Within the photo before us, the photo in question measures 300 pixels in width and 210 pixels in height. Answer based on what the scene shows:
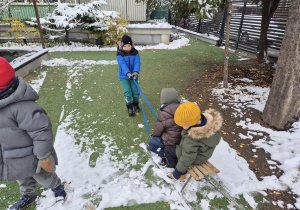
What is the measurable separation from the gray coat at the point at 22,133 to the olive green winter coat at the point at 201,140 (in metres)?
1.53

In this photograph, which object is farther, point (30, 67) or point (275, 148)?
point (30, 67)

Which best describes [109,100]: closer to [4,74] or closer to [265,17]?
[4,74]

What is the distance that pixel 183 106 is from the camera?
2.10m

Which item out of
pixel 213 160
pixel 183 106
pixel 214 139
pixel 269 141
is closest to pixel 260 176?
pixel 213 160

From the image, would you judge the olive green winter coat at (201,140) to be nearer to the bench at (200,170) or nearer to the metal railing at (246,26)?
the bench at (200,170)

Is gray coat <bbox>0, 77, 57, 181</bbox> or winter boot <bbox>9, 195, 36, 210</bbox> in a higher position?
gray coat <bbox>0, 77, 57, 181</bbox>

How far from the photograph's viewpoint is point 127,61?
4.17 meters

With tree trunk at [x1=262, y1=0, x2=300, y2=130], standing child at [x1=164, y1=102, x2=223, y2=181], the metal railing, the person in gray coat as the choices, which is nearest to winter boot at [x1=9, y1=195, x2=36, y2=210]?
the person in gray coat

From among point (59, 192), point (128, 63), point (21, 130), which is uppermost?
point (128, 63)

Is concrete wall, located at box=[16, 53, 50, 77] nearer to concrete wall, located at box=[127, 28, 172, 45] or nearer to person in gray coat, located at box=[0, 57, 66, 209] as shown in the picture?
person in gray coat, located at box=[0, 57, 66, 209]

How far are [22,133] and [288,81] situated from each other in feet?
14.0

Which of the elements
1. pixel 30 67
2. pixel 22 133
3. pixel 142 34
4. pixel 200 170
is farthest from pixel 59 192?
pixel 142 34

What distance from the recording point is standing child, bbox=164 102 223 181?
6.82 ft

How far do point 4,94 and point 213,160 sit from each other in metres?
3.02
